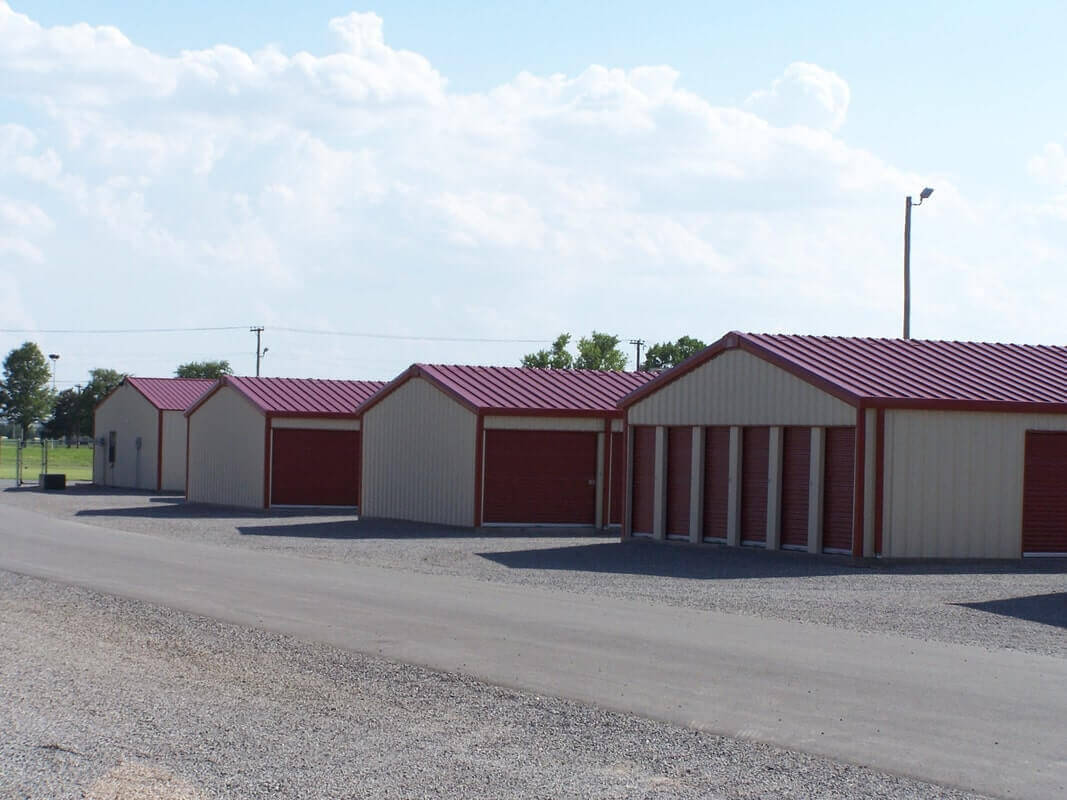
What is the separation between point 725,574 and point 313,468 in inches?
788

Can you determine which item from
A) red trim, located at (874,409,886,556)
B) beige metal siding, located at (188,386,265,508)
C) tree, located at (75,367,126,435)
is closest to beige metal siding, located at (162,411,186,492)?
beige metal siding, located at (188,386,265,508)

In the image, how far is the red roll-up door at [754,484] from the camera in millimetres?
24109

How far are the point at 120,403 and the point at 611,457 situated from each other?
28954 millimetres

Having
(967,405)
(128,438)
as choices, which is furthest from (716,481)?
(128,438)

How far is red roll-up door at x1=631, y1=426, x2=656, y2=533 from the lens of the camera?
27034 mm

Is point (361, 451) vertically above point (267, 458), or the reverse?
point (361, 451)

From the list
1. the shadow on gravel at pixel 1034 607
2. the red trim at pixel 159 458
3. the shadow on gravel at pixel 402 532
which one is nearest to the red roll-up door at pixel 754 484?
the shadow on gravel at pixel 402 532

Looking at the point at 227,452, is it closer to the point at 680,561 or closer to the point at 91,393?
the point at 680,561

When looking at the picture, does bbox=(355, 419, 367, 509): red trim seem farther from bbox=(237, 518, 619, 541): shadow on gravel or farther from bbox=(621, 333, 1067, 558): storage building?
bbox=(621, 333, 1067, 558): storage building

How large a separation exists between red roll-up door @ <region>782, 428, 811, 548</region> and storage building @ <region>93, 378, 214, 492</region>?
31121mm

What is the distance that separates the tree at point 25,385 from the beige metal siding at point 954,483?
108 metres

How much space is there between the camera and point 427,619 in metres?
14.2

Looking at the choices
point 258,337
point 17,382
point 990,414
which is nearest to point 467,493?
point 990,414

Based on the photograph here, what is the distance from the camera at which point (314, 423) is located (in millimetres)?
38094
